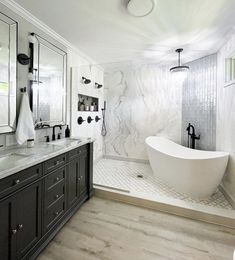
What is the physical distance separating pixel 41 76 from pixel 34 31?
539 millimetres

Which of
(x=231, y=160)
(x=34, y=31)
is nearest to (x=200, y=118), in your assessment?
(x=231, y=160)

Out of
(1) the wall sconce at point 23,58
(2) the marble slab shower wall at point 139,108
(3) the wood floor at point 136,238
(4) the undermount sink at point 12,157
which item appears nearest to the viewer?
(4) the undermount sink at point 12,157

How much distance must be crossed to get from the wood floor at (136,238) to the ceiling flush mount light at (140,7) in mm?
2424

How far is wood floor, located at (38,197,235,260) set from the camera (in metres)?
1.52

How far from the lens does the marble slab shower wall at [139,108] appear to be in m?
3.76

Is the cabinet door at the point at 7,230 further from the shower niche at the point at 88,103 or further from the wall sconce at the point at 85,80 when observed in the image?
the wall sconce at the point at 85,80

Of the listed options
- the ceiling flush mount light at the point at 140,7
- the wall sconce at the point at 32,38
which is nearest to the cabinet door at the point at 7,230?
the wall sconce at the point at 32,38

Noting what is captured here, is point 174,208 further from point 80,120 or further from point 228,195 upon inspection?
point 80,120

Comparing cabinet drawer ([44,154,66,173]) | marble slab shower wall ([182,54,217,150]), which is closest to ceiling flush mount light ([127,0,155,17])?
cabinet drawer ([44,154,66,173])

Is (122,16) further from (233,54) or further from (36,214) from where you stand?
(36,214)

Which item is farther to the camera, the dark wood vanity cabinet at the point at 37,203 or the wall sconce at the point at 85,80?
the wall sconce at the point at 85,80

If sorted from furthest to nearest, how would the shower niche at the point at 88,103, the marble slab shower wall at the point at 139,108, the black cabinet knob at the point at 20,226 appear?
the marble slab shower wall at the point at 139,108 → the shower niche at the point at 88,103 → the black cabinet knob at the point at 20,226

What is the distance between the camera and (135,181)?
293 centimetres

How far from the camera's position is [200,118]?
3.26m
